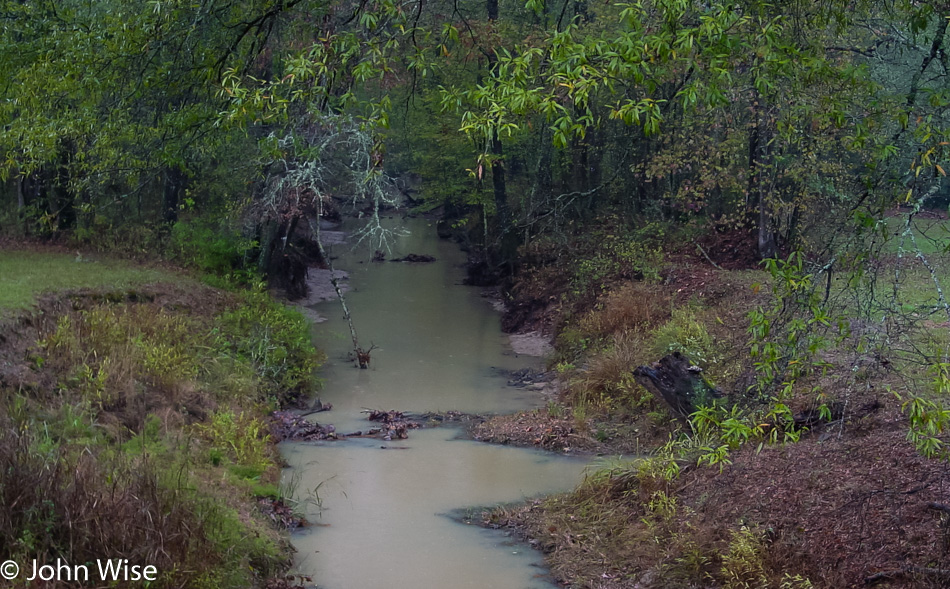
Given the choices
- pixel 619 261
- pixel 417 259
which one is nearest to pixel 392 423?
pixel 619 261

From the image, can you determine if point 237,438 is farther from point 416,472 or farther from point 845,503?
point 845,503

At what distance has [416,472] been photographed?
34.0 ft

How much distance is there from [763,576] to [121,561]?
443 cm

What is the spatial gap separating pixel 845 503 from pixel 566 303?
11398mm

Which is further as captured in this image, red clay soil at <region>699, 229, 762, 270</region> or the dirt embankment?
red clay soil at <region>699, 229, 762, 270</region>

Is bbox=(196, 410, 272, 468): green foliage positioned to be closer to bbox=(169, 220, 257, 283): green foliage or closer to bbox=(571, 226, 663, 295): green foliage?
bbox=(169, 220, 257, 283): green foliage

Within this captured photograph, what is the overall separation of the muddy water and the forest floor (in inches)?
20.5

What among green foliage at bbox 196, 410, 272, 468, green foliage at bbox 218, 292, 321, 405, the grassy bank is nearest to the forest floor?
green foliage at bbox 196, 410, 272, 468

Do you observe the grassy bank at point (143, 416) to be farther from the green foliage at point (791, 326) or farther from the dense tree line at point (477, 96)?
the green foliage at point (791, 326)

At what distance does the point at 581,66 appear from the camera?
4.59 m

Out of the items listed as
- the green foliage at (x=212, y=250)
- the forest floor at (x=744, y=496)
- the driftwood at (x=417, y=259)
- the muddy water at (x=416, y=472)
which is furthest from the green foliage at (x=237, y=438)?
the driftwood at (x=417, y=259)

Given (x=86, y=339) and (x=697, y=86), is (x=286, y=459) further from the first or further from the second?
(x=697, y=86)

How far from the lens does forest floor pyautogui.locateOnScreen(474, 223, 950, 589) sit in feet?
20.1

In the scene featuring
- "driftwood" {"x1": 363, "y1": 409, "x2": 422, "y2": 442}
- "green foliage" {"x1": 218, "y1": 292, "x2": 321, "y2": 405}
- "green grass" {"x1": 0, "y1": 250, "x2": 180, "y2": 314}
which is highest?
"green grass" {"x1": 0, "y1": 250, "x2": 180, "y2": 314}
